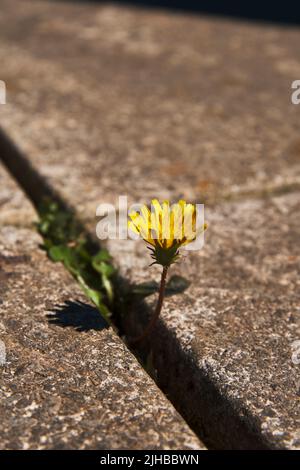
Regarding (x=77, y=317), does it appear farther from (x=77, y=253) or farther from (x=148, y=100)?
(x=148, y=100)

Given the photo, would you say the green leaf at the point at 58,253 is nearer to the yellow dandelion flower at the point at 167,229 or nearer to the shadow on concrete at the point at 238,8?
the yellow dandelion flower at the point at 167,229

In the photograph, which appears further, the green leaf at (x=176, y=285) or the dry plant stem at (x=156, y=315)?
the green leaf at (x=176, y=285)

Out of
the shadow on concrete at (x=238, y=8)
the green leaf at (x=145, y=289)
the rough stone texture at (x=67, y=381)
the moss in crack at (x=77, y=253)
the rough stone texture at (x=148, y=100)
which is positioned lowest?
the rough stone texture at (x=67, y=381)

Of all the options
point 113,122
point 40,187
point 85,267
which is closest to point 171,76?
point 113,122

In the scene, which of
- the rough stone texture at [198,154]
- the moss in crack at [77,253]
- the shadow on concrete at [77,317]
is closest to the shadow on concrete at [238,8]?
the rough stone texture at [198,154]

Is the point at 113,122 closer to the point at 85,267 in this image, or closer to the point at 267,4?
the point at 85,267

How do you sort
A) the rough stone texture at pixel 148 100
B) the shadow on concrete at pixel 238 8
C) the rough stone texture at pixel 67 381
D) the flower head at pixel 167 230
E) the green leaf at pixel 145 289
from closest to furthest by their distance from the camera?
the rough stone texture at pixel 67 381, the flower head at pixel 167 230, the green leaf at pixel 145 289, the rough stone texture at pixel 148 100, the shadow on concrete at pixel 238 8
